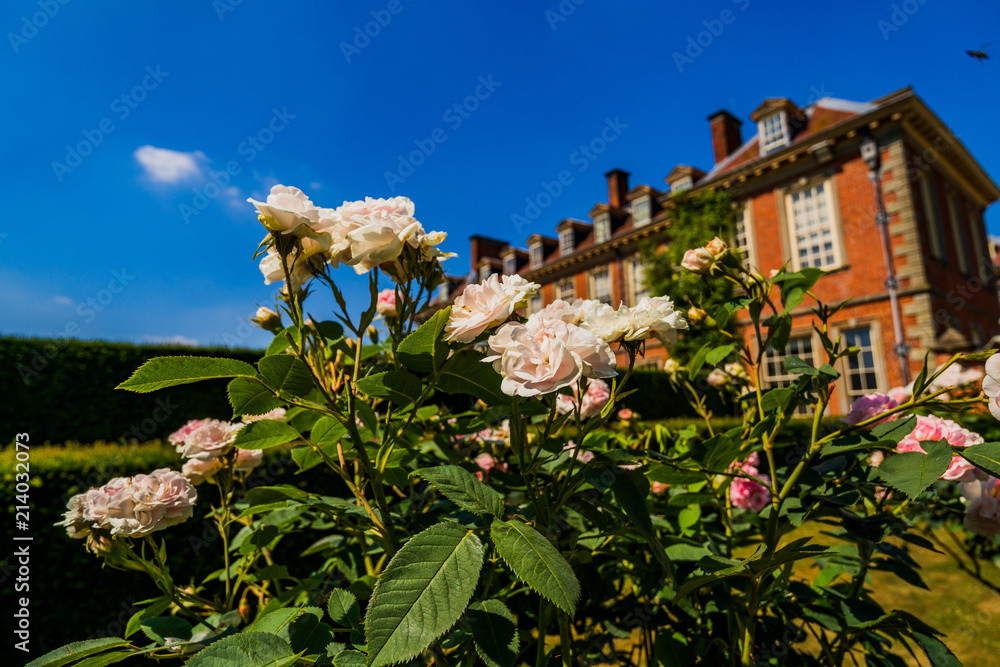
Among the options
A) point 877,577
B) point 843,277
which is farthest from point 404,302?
point 843,277

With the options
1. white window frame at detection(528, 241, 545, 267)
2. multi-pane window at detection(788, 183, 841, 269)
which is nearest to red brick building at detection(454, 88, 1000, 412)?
multi-pane window at detection(788, 183, 841, 269)

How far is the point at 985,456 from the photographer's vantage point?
2.39 feet

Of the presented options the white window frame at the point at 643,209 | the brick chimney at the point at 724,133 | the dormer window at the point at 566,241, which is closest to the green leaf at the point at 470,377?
the white window frame at the point at 643,209

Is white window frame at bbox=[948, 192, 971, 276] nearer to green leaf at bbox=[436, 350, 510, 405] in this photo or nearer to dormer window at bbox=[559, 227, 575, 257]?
dormer window at bbox=[559, 227, 575, 257]

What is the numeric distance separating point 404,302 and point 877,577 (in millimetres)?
3450

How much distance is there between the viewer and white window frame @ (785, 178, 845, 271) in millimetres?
10797

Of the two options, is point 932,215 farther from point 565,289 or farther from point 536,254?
point 536,254

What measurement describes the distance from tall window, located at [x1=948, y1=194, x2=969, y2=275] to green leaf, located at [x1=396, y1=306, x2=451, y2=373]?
14.8 metres

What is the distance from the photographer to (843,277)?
34.9ft

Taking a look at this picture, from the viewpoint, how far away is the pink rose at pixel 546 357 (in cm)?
63

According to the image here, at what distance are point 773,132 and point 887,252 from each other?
13.4 feet

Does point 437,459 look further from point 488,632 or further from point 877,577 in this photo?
point 877,577

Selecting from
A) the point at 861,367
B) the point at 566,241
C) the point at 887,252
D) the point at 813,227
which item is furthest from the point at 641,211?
the point at 861,367

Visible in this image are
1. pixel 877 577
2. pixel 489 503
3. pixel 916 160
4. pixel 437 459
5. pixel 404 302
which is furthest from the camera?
pixel 916 160
